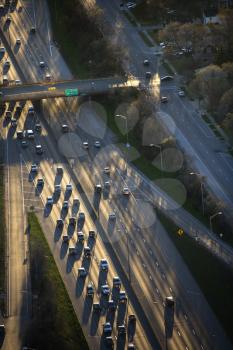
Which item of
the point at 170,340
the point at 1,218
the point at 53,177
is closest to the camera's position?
the point at 170,340

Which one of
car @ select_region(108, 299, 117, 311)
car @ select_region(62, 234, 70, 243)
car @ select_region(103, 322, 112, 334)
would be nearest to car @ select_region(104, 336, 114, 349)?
car @ select_region(103, 322, 112, 334)

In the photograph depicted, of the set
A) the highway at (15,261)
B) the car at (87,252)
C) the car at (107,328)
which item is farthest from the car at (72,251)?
the car at (107,328)

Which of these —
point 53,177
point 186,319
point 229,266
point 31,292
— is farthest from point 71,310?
point 53,177

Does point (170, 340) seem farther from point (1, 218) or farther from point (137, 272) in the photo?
point (1, 218)

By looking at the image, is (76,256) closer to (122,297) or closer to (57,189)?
(122,297)

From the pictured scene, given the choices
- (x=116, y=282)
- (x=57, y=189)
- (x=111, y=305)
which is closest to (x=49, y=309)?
(x=111, y=305)

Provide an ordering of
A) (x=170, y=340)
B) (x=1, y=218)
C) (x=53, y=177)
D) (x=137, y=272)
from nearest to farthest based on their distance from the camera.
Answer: (x=170, y=340) → (x=137, y=272) → (x=1, y=218) → (x=53, y=177)

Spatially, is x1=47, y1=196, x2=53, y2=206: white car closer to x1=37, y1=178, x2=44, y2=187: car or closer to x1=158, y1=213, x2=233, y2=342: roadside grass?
x1=37, y1=178, x2=44, y2=187: car
